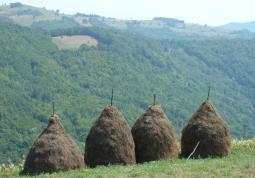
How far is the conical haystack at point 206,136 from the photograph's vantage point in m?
22.0

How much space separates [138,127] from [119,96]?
166 metres

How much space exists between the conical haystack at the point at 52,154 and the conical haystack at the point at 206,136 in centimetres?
517

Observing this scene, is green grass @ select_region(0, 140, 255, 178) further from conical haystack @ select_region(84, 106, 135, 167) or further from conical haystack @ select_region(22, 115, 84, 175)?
conical haystack @ select_region(84, 106, 135, 167)

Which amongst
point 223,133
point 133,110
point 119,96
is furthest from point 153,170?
point 119,96

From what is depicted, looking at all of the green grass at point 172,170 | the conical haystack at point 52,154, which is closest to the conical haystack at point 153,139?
the green grass at point 172,170

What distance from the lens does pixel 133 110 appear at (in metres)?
170

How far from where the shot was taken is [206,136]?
2200 centimetres

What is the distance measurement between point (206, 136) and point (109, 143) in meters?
4.39

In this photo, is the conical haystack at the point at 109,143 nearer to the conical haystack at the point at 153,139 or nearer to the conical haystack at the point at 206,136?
the conical haystack at the point at 153,139

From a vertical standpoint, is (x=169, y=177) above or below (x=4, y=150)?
above

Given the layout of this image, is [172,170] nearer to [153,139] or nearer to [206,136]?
[153,139]

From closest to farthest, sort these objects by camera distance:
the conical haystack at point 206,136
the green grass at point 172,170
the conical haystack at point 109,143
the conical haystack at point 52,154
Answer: the green grass at point 172,170 → the conical haystack at point 52,154 → the conical haystack at point 109,143 → the conical haystack at point 206,136

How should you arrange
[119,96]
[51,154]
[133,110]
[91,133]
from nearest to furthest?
[51,154], [91,133], [133,110], [119,96]

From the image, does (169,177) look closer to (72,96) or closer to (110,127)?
(110,127)
